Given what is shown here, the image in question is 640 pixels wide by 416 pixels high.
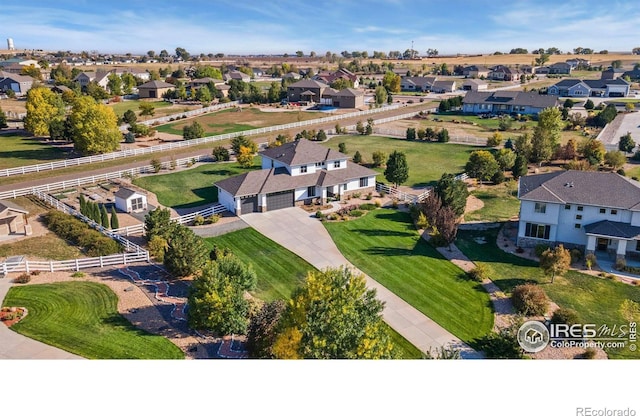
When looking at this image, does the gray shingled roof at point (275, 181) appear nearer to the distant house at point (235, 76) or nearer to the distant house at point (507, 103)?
the distant house at point (507, 103)

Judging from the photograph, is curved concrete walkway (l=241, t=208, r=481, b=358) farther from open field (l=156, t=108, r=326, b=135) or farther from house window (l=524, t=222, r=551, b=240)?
open field (l=156, t=108, r=326, b=135)

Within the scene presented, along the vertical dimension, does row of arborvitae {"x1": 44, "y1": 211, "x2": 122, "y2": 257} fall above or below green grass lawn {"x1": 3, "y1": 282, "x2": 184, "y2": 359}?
above

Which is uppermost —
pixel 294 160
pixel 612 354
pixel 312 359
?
pixel 294 160

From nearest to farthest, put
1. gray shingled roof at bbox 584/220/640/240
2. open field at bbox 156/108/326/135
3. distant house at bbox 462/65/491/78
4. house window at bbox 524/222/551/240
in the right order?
gray shingled roof at bbox 584/220/640/240
house window at bbox 524/222/551/240
open field at bbox 156/108/326/135
distant house at bbox 462/65/491/78

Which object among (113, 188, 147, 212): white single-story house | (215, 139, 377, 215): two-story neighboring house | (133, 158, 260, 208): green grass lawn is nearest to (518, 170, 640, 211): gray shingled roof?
(215, 139, 377, 215): two-story neighboring house

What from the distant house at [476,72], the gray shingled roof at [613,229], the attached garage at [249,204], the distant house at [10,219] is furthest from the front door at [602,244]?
the distant house at [476,72]

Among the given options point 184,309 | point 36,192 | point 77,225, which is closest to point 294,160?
point 77,225

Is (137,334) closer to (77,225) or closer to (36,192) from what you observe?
(77,225)
